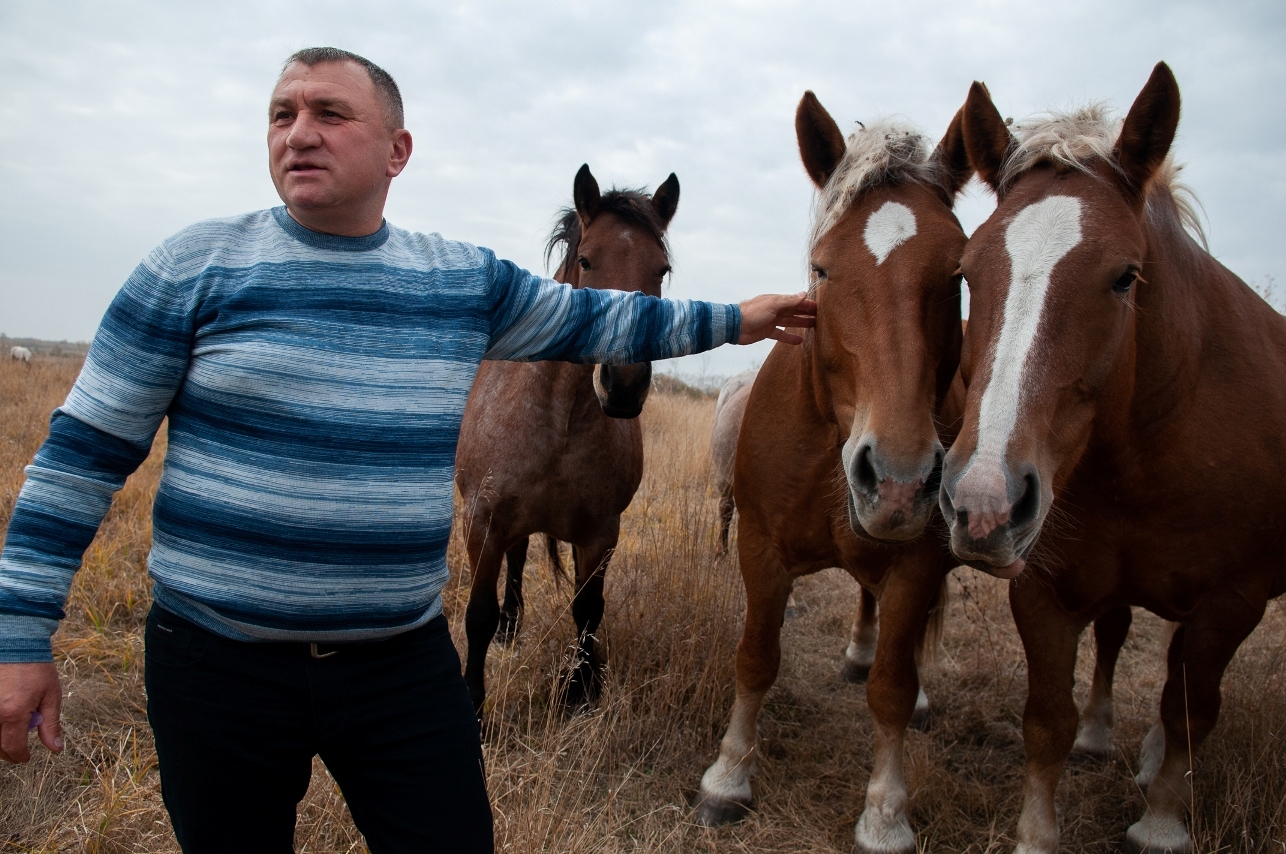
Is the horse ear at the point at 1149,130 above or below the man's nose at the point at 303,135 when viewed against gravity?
above

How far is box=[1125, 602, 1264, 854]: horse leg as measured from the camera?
2492 mm

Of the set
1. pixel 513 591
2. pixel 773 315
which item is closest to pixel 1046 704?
pixel 773 315

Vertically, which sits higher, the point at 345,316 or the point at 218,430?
the point at 345,316

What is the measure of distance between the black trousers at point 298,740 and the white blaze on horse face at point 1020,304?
138 centimetres

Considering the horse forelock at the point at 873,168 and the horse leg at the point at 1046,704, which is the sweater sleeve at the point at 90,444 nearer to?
the horse forelock at the point at 873,168

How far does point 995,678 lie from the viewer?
4.11m

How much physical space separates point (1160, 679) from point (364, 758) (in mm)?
4494

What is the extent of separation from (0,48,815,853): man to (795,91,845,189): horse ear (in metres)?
1.48

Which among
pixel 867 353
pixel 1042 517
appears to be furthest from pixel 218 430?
pixel 1042 517

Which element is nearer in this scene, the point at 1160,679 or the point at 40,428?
the point at 1160,679

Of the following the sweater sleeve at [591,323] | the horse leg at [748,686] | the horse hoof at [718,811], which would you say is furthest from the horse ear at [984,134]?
the horse hoof at [718,811]

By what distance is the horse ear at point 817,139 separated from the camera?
259 cm

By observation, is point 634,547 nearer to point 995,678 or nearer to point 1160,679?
point 995,678

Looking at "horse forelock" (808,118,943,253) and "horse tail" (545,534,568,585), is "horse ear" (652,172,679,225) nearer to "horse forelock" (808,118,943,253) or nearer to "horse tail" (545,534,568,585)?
"horse forelock" (808,118,943,253)
